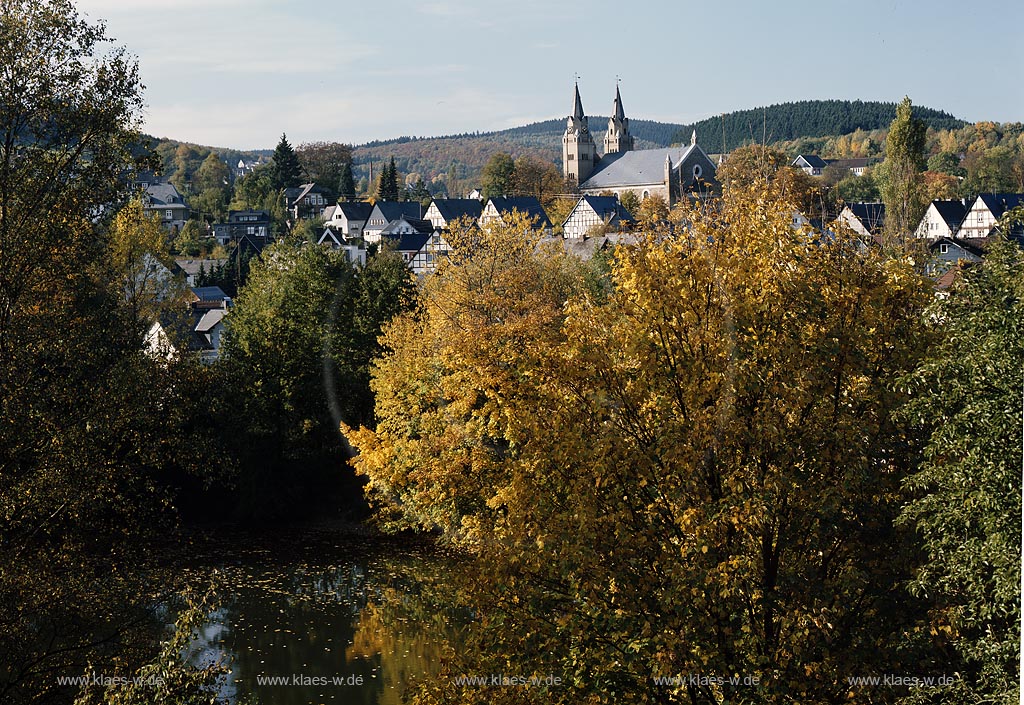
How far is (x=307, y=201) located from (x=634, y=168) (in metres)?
44.4

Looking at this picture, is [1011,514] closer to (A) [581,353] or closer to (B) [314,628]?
(A) [581,353]


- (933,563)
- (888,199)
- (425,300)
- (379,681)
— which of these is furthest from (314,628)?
(888,199)

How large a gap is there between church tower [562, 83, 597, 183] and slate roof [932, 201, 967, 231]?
250 feet

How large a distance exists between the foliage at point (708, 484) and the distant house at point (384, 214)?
109054 mm

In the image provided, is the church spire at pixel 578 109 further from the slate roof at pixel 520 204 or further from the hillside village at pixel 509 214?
the slate roof at pixel 520 204

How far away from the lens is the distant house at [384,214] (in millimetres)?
122500

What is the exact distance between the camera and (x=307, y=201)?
13688cm

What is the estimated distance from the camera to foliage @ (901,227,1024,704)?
9.40 metres

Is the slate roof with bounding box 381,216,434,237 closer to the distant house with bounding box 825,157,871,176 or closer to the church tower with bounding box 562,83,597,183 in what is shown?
the church tower with bounding box 562,83,597,183

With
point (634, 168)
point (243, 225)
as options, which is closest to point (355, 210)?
point (243, 225)

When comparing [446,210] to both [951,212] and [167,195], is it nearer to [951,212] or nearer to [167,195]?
[167,195]

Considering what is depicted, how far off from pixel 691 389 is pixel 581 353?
1.39 metres

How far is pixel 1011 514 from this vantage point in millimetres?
9445

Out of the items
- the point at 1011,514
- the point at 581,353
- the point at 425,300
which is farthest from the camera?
the point at 425,300
